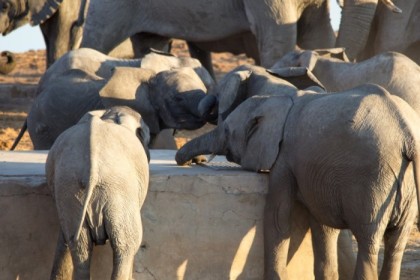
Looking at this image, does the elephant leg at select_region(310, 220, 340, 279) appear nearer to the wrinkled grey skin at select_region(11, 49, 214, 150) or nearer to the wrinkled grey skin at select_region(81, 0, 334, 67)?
the wrinkled grey skin at select_region(11, 49, 214, 150)

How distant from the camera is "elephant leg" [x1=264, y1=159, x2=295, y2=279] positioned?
5073 mm

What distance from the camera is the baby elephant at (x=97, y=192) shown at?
4.46 metres

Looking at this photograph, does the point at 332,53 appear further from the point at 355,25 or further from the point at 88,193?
the point at 88,193

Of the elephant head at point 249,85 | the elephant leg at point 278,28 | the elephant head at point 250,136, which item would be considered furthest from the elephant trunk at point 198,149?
the elephant leg at point 278,28

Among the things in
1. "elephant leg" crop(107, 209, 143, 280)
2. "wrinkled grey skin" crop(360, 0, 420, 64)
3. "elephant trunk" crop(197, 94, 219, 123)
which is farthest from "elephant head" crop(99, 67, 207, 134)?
"wrinkled grey skin" crop(360, 0, 420, 64)

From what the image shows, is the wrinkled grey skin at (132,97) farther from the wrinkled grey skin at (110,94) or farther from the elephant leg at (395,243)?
the elephant leg at (395,243)

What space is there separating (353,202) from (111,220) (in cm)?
86

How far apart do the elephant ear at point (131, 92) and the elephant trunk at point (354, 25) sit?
2.13 m

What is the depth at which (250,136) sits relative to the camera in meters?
5.37

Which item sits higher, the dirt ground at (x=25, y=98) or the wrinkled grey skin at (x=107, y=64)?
the wrinkled grey skin at (x=107, y=64)

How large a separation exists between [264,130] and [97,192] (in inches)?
39.0

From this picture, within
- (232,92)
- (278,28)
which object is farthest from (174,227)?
(278,28)

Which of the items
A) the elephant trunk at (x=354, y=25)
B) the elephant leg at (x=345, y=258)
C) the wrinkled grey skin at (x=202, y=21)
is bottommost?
the wrinkled grey skin at (x=202, y=21)

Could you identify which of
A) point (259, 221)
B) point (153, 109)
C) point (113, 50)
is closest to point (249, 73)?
point (153, 109)
